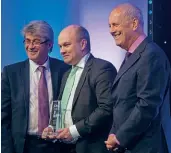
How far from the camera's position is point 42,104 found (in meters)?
2.12

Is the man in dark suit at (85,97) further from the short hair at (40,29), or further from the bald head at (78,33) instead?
the short hair at (40,29)

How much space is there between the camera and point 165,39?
6.66ft

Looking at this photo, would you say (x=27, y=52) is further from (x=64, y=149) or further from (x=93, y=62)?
(x=64, y=149)

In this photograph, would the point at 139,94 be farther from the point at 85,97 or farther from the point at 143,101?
the point at 85,97

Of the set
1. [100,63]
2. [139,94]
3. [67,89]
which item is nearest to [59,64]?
[67,89]

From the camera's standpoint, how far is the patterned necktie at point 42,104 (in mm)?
2100

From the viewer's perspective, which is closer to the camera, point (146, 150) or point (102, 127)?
point (146, 150)

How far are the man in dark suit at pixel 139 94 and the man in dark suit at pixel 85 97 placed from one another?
0.51ft

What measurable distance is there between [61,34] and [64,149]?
62 cm

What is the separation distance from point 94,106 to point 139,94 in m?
0.38

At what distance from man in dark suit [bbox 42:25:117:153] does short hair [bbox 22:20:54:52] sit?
0.43 ft

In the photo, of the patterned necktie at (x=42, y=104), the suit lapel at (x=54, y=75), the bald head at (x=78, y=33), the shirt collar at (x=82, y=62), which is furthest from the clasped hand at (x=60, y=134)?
the bald head at (x=78, y=33)

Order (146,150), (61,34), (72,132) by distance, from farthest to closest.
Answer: (61,34) < (72,132) < (146,150)

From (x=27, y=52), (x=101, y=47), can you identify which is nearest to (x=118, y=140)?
(x=101, y=47)
